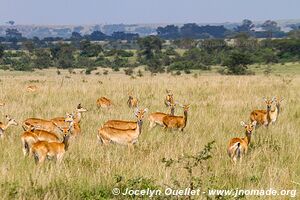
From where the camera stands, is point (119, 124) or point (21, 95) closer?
point (119, 124)

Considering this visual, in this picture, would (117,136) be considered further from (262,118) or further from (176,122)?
(262,118)

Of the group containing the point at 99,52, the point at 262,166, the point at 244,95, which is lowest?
the point at 99,52

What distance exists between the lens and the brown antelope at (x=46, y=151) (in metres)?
7.89

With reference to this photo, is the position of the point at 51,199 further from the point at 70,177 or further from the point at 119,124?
the point at 119,124

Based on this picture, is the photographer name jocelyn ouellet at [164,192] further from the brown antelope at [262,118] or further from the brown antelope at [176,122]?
the brown antelope at [262,118]

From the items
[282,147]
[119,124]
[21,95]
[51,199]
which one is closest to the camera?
[51,199]

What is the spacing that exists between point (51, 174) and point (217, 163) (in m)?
2.75

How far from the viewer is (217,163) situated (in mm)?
8062

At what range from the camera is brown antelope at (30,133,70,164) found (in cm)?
789

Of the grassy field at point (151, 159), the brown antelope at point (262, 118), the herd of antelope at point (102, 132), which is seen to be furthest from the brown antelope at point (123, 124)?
the brown antelope at point (262, 118)

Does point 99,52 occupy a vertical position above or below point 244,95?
below

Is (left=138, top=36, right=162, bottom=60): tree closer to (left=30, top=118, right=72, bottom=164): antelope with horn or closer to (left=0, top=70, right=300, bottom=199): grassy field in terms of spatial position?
(left=0, top=70, right=300, bottom=199): grassy field

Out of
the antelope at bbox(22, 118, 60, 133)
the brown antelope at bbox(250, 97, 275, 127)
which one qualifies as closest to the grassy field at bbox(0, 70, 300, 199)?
the antelope at bbox(22, 118, 60, 133)

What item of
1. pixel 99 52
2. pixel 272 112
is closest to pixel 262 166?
pixel 272 112
